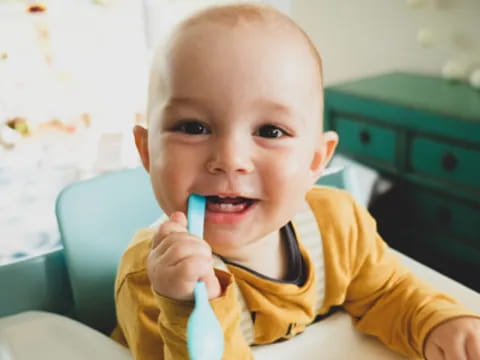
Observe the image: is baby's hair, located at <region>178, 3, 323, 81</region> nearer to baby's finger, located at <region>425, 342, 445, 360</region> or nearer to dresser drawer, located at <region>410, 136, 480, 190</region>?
baby's finger, located at <region>425, 342, 445, 360</region>

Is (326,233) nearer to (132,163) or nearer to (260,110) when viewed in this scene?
(260,110)

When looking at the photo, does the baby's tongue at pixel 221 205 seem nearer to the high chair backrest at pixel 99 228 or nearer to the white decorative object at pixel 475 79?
the high chair backrest at pixel 99 228

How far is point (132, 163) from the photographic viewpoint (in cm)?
209

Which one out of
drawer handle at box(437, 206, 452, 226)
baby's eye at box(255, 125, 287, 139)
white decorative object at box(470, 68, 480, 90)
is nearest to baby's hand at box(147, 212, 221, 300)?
baby's eye at box(255, 125, 287, 139)

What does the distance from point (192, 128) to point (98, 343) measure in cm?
27

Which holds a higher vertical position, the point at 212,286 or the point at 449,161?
the point at 212,286

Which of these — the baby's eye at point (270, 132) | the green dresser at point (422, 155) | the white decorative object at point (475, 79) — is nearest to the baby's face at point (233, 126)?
the baby's eye at point (270, 132)

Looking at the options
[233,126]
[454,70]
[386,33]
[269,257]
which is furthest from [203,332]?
[386,33]

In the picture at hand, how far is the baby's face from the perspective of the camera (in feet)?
1.48

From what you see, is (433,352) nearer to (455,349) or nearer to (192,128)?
(455,349)

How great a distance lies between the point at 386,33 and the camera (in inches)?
71.0

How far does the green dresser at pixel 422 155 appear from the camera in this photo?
1292 mm

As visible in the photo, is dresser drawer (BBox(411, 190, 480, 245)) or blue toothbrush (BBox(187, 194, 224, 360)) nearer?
blue toothbrush (BBox(187, 194, 224, 360))

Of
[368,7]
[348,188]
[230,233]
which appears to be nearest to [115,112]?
[368,7]
